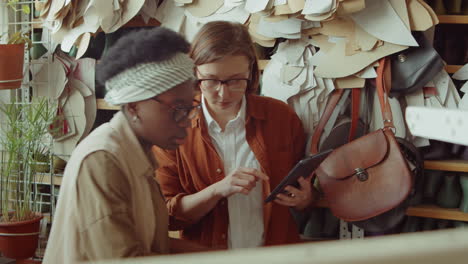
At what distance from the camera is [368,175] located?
3.37ft

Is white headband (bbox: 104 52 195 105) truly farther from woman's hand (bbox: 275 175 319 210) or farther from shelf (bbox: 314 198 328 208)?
shelf (bbox: 314 198 328 208)

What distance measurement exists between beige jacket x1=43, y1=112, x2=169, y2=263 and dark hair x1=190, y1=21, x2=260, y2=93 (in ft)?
0.74

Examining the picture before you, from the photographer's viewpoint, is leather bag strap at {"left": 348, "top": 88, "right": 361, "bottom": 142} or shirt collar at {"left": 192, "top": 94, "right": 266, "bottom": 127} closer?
shirt collar at {"left": 192, "top": 94, "right": 266, "bottom": 127}

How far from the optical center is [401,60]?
1.08 meters

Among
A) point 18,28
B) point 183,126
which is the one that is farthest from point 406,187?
point 18,28

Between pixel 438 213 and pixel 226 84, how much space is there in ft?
1.72

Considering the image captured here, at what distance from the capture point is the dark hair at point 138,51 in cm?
77

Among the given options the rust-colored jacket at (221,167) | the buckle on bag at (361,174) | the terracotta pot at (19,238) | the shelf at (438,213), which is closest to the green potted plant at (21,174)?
the terracotta pot at (19,238)

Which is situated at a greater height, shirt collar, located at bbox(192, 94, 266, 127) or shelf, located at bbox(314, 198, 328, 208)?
shirt collar, located at bbox(192, 94, 266, 127)

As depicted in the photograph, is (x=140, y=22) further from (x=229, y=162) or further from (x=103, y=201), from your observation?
(x=103, y=201)

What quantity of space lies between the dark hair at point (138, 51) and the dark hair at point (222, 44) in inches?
4.0

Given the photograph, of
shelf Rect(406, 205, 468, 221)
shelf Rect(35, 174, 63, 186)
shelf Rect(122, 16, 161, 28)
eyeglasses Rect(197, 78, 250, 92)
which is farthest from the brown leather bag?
shelf Rect(35, 174, 63, 186)

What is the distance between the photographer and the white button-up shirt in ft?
3.28

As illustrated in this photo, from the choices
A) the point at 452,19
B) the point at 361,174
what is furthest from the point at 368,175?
the point at 452,19
